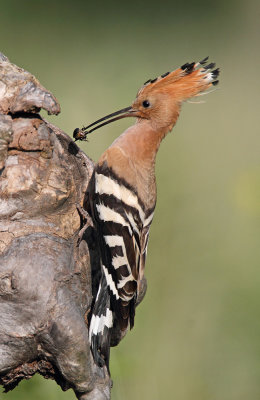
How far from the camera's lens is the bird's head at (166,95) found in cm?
265

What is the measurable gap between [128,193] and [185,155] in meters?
0.48

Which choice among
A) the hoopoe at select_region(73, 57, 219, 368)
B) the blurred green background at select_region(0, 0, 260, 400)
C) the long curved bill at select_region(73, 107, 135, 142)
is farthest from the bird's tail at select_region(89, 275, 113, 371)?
the long curved bill at select_region(73, 107, 135, 142)

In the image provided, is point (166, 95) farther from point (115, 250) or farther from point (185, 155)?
point (115, 250)

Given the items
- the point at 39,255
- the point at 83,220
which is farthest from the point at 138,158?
the point at 39,255

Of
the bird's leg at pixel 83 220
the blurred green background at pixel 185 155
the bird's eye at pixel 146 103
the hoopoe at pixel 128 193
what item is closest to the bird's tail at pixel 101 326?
the hoopoe at pixel 128 193

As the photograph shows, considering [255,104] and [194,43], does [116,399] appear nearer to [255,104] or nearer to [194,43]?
[255,104]

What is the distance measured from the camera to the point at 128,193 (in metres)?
2.63

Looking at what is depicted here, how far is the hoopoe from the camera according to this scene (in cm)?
237

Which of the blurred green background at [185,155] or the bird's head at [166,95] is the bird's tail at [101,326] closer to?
the blurred green background at [185,155]

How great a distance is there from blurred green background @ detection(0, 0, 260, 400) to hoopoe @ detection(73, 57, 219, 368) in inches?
8.8

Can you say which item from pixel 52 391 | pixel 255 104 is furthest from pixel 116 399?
pixel 255 104

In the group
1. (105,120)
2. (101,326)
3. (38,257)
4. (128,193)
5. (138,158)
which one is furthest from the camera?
(105,120)

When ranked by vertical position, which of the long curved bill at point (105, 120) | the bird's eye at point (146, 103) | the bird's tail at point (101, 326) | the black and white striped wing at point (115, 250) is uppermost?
the bird's eye at point (146, 103)

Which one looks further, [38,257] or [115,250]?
[115,250]
